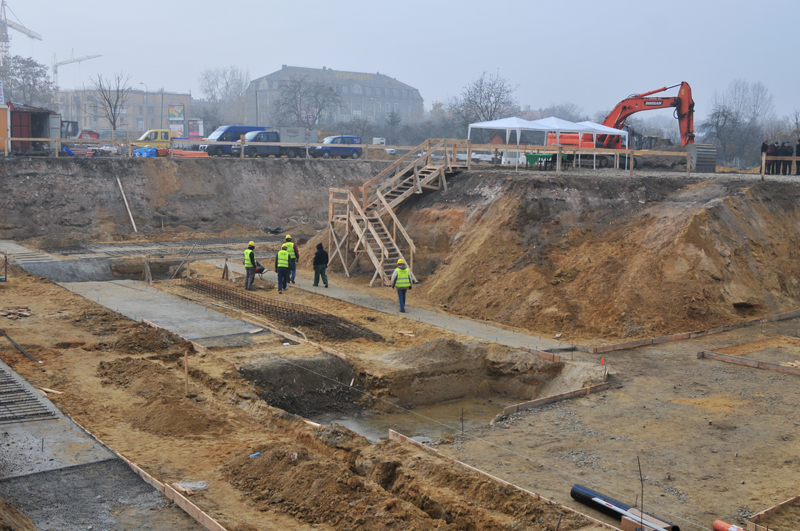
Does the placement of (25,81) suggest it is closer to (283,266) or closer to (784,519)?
(283,266)

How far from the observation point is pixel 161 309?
18.3 m

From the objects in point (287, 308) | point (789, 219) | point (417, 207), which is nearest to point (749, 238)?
point (789, 219)

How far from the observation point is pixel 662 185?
21.6 metres

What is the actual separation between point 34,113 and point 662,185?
30971mm

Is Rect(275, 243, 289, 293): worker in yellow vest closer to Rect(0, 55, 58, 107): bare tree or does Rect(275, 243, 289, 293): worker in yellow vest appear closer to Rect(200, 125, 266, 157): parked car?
Rect(200, 125, 266, 157): parked car

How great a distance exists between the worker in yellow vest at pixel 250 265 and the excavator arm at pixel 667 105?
1866 cm

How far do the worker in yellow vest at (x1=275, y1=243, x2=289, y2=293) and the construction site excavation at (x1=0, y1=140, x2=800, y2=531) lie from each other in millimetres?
113

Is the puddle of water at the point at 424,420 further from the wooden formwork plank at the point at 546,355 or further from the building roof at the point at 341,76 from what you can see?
the building roof at the point at 341,76

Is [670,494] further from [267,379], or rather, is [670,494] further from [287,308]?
[287,308]

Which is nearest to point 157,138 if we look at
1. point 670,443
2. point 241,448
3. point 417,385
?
point 417,385

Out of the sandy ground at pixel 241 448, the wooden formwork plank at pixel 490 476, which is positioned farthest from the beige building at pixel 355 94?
the wooden formwork plank at pixel 490 476

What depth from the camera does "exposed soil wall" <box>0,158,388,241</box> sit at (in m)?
30.8

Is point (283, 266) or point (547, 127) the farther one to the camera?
point (547, 127)

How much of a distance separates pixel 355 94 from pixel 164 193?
306ft
